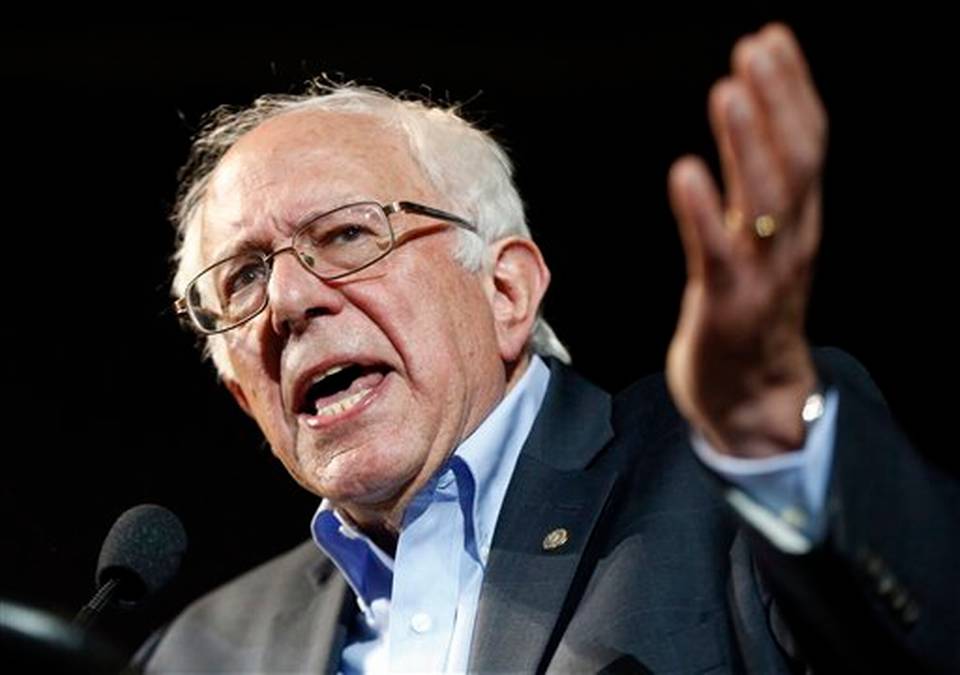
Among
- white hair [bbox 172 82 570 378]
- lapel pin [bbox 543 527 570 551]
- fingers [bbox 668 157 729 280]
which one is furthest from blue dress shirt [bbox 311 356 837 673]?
fingers [bbox 668 157 729 280]

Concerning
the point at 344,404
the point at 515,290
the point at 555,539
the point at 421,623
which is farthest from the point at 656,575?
the point at 515,290

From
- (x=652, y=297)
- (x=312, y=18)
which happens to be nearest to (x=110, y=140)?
(x=312, y=18)

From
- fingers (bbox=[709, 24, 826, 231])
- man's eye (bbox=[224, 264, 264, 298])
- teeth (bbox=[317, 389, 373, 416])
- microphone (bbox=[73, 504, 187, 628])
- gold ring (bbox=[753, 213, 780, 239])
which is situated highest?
fingers (bbox=[709, 24, 826, 231])

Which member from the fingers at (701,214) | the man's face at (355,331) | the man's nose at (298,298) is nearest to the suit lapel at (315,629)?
the man's face at (355,331)

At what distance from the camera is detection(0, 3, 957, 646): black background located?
2.71 meters

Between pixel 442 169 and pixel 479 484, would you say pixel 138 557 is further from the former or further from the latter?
pixel 442 169

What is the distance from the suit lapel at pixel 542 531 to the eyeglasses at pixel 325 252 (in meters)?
0.33

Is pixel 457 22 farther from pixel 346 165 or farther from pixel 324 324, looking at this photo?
pixel 324 324

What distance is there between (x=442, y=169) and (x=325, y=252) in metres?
0.27

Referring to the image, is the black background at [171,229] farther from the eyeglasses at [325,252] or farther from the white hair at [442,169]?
the eyeglasses at [325,252]

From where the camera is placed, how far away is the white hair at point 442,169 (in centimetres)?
245

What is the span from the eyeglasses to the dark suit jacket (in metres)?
0.33

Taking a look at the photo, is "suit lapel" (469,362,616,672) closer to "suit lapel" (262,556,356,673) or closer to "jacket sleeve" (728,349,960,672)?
"suit lapel" (262,556,356,673)

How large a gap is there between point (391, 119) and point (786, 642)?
3.69ft
